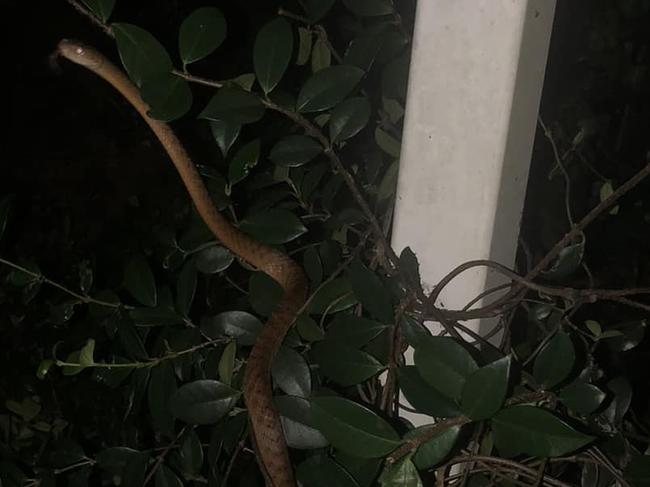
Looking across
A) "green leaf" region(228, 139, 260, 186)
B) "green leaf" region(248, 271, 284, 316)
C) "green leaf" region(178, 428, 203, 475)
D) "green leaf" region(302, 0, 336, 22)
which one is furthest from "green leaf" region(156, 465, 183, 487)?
"green leaf" region(302, 0, 336, 22)

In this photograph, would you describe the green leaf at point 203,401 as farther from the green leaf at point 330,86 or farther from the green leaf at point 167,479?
the green leaf at point 330,86

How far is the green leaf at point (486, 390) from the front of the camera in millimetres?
500

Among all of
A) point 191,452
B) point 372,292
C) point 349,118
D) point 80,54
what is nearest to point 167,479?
point 191,452

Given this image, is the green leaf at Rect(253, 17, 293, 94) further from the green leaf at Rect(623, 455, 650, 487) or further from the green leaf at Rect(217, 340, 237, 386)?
the green leaf at Rect(623, 455, 650, 487)

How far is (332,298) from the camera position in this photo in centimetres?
77

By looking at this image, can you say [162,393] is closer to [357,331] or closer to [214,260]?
[214,260]

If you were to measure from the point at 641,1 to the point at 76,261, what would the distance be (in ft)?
4.06

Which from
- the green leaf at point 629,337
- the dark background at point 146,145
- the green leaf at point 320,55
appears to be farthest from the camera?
the dark background at point 146,145

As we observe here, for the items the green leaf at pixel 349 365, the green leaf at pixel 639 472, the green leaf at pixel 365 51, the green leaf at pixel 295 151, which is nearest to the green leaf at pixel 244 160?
the green leaf at pixel 295 151

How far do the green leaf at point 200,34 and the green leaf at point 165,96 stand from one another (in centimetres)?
3

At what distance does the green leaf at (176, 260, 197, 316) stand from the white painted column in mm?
345

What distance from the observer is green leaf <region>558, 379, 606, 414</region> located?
624 mm

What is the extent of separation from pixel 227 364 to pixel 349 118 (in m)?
0.30

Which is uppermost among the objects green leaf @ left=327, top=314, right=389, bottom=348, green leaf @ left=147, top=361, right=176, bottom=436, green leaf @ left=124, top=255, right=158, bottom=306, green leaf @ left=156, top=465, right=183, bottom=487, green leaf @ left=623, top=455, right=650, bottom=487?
green leaf @ left=327, top=314, right=389, bottom=348
